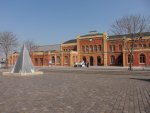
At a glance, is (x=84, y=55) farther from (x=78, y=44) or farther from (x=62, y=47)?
(x=62, y=47)

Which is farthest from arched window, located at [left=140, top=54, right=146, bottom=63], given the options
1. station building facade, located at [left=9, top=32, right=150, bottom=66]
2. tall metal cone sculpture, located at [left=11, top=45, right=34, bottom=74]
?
tall metal cone sculpture, located at [left=11, top=45, right=34, bottom=74]

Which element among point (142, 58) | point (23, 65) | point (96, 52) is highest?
point (96, 52)

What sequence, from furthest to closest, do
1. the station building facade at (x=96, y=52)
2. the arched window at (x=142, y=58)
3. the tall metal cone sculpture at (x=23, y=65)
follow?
the station building facade at (x=96, y=52) < the arched window at (x=142, y=58) < the tall metal cone sculpture at (x=23, y=65)

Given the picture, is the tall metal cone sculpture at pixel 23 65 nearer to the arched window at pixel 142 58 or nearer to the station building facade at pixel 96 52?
the station building facade at pixel 96 52

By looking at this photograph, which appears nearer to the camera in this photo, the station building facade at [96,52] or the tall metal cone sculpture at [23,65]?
the tall metal cone sculpture at [23,65]

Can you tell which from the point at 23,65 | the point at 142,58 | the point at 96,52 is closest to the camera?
the point at 23,65

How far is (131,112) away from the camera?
721 cm

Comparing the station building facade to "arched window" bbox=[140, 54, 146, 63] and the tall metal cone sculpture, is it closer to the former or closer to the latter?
"arched window" bbox=[140, 54, 146, 63]

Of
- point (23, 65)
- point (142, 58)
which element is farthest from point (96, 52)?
point (23, 65)

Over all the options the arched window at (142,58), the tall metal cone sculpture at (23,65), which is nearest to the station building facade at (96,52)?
the arched window at (142,58)

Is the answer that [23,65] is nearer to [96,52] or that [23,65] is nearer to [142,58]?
[142,58]

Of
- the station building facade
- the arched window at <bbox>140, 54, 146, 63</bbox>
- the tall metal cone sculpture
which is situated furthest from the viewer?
the station building facade

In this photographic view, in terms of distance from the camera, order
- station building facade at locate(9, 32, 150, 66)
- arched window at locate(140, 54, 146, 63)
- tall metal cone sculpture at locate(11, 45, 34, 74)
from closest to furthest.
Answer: tall metal cone sculpture at locate(11, 45, 34, 74) → arched window at locate(140, 54, 146, 63) → station building facade at locate(9, 32, 150, 66)

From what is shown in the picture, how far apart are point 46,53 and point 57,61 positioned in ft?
16.5
